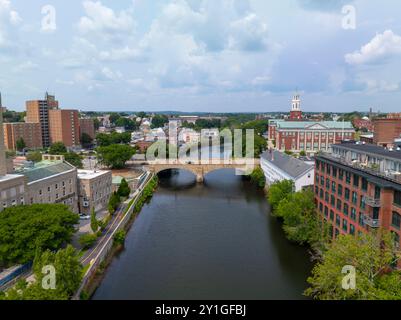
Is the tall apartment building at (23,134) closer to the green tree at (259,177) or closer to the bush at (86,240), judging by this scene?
the green tree at (259,177)

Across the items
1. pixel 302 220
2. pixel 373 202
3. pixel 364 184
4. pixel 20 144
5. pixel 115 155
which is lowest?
pixel 302 220

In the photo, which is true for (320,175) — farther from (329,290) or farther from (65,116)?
(65,116)

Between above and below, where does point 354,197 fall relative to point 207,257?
above

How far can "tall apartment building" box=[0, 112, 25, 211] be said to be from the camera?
26859mm

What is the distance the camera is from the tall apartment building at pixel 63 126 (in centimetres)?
9888

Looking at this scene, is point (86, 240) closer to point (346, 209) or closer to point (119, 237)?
point (119, 237)

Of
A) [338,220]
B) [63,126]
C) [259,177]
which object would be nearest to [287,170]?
[259,177]

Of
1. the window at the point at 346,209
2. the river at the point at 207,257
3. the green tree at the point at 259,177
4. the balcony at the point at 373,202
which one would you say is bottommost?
the river at the point at 207,257

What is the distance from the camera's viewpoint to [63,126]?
9950cm

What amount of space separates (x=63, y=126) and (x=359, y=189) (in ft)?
301

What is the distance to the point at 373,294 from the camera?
17.0m

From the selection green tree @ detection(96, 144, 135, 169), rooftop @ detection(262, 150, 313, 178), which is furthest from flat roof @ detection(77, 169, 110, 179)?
rooftop @ detection(262, 150, 313, 178)

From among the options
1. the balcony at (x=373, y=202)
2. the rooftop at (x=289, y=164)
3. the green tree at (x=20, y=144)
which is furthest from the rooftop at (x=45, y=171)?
the green tree at (x=20, y=144)

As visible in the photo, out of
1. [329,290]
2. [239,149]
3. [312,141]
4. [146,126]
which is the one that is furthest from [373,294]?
[146,126]
